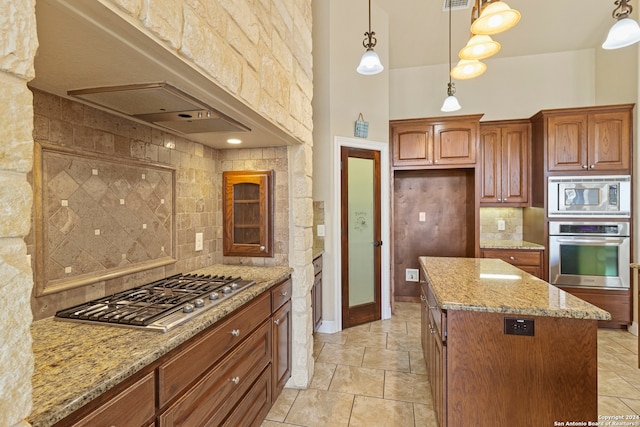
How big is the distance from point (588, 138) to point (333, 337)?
3640 mm

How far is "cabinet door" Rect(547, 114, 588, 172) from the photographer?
360 cm

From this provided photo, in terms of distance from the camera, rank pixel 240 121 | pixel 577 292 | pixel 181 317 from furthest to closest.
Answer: pixel 577 292
pixel 240 121
pixel 181 317

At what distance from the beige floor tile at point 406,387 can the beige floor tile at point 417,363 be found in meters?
0.08

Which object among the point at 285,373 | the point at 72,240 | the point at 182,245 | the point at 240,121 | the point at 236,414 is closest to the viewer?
the point at 72,240

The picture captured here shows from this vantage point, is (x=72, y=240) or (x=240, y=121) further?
(x=240, y=121)

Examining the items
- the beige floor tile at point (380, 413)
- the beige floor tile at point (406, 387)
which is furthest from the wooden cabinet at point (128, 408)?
the beige floor tile at point (406, 387)

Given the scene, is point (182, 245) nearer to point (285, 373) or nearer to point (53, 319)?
point (53, 319)

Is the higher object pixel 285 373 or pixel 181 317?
pixel 181 317

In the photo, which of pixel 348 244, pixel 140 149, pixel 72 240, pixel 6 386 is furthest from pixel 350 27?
pixel 6 386

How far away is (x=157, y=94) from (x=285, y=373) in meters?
2.00

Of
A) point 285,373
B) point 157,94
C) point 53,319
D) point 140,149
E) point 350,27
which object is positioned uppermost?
point 350,27

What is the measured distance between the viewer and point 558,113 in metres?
3.64

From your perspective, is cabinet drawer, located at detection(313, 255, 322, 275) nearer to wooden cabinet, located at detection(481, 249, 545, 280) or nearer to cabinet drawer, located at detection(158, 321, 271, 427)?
cabinet drawer, located at detection(158, 321, 271, 427)

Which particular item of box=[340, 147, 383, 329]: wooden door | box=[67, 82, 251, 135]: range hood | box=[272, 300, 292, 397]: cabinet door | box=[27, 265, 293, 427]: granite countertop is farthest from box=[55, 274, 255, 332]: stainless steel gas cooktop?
Result: box=[340, 147, 383, 329]: wooden door
